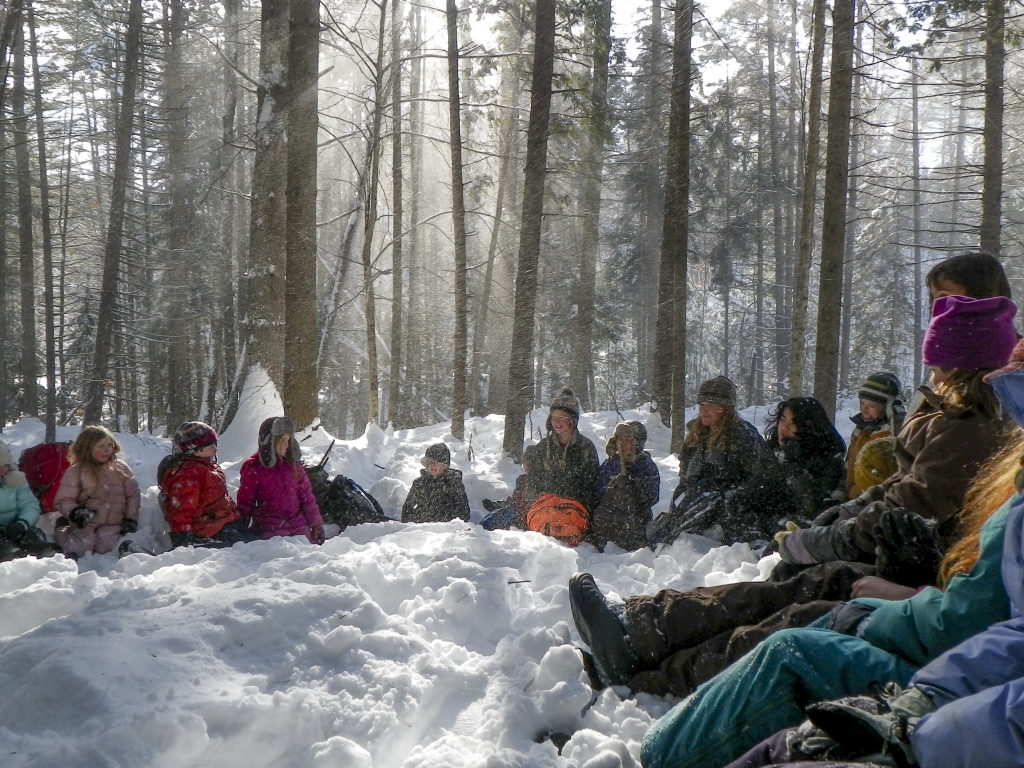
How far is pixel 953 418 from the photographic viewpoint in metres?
2.74

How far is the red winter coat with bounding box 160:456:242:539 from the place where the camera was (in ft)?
18.0

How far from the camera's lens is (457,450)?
11680 mm

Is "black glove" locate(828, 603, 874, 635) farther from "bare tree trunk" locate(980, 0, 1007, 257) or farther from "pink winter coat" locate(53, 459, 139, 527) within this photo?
"bare tree trunk" locate(980, 0, 1007, 257)

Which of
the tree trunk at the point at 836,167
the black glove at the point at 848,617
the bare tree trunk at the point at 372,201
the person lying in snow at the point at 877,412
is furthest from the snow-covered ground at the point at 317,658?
the bare tree trunk at the point at 372,201

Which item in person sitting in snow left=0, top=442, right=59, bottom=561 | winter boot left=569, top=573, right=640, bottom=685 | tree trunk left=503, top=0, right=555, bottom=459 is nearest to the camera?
winter boot left=569, top=573, right=640, bottom=685

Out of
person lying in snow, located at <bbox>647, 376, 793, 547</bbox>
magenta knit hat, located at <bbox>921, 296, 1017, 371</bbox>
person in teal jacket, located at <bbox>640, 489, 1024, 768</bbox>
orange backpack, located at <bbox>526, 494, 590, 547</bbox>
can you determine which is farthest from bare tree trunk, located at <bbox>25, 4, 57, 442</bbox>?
person in teal jacket, located at <bbox>640, 489, 1024, 768</bbox>

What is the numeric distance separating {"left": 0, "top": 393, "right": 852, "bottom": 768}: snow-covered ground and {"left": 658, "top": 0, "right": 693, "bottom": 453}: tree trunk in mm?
7761

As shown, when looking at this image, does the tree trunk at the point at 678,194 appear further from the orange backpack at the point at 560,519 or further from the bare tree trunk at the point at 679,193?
the orange backpack at the point at 560,519

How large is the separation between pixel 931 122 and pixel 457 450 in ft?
146

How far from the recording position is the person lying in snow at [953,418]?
2668mm

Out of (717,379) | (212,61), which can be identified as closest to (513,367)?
(717,379)

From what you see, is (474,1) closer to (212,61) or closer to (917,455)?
(212,61)

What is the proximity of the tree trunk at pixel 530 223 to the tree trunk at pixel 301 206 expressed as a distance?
3214 mm

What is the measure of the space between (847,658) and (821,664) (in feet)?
0.26
